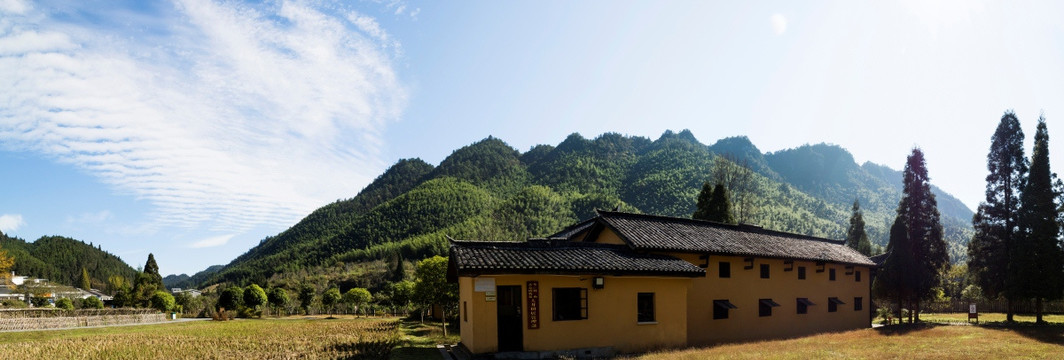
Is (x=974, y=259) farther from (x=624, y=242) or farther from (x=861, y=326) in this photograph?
(x=624, y=242)

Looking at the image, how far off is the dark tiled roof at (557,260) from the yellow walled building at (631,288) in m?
0.03

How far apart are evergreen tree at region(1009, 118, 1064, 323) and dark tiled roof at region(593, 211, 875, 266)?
7.70m

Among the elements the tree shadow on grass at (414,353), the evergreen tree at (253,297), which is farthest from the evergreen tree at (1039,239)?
the evergreen tree at (253,297)

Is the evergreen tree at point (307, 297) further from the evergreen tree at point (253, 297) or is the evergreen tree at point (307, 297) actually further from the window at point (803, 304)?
the window at point (803, 304)

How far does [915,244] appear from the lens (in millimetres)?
33125

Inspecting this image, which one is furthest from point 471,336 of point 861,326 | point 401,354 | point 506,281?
point 861,326

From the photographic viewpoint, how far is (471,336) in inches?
574

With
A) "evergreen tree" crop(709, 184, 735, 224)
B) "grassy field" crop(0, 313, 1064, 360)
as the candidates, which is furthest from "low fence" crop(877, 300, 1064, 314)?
"grassy field" crop(0, 313, 1064, 360)

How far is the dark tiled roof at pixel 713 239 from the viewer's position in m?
19.0

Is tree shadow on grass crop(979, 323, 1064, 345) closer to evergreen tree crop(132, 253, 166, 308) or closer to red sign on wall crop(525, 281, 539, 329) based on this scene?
red sign on wall crop(525, 281, 539, 329)

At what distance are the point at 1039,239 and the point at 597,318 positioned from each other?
86.1 feet

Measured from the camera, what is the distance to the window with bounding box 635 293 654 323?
53.3ft

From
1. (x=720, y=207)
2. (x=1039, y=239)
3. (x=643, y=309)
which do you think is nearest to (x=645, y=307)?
(x=643, y=309)

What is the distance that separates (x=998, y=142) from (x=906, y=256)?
8.27 m
